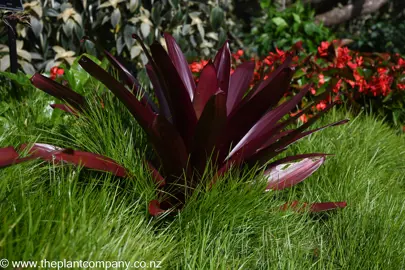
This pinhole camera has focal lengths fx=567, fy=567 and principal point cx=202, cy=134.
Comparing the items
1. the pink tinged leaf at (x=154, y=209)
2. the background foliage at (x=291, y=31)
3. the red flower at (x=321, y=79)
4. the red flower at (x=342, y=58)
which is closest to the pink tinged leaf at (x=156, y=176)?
the pink tinged leaf at (x=154, y=209)

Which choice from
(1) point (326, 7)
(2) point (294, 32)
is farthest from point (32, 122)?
(1) point (326, 7)

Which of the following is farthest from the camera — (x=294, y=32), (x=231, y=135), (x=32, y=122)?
(x=294, y=32)

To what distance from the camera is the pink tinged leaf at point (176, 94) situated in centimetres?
198

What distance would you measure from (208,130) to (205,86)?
0.21 meters

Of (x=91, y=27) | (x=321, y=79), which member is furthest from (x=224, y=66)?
(x=91, y=27)

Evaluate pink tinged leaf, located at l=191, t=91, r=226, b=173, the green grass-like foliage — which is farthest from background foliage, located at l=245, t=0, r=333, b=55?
pink tinged leaf, located at l=191, t=91, r=226, b=173

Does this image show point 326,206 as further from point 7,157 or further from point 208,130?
point 7,157

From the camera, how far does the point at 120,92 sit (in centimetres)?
202

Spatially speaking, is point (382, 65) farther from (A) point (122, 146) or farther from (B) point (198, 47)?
(A) point (122, 146)

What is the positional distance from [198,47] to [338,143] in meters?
2.45

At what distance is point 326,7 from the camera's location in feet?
26.9

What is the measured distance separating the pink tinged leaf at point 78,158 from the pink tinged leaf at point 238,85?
572mm

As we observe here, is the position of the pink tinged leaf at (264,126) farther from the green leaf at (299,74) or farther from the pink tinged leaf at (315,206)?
the green leaf at (299,74)

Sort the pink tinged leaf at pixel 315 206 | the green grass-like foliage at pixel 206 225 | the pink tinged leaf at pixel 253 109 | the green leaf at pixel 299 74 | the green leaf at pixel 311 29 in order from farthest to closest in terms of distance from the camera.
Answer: the green leaf at pixel 311 29 → the green leaf at pixel 299 74 → the pink tinged leaf at pixel 315 206 → the pink tinged leaf at pixel 253 109 → the green grass-like foliage at pixel 206 225
